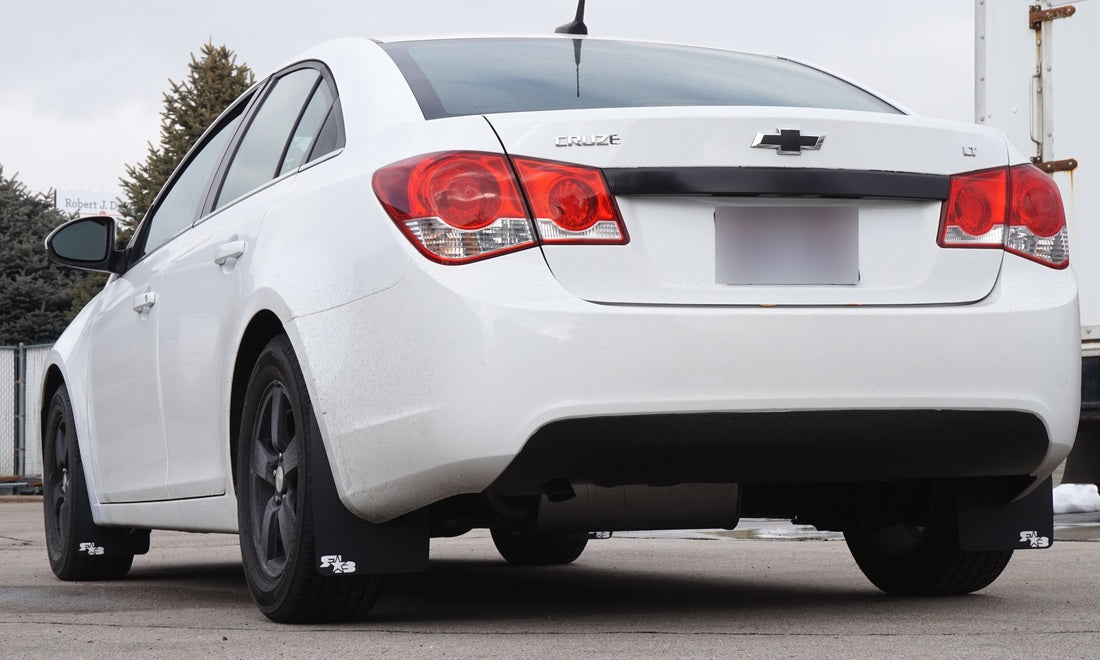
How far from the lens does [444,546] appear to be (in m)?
8.96

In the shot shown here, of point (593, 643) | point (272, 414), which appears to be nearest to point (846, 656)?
point (593, 643)

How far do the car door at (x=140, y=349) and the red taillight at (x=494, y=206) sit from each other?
1735 millimetres

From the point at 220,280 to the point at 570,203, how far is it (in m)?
1.41

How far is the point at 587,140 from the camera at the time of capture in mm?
3760

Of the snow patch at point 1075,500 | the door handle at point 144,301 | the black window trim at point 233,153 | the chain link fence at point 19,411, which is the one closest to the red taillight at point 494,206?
the black window trim at point 233,153

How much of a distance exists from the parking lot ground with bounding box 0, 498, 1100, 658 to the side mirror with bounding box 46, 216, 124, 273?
120cm

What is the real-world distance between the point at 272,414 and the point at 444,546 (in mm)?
4750

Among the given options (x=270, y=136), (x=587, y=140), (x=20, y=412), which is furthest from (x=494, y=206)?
(x=20, y=412)

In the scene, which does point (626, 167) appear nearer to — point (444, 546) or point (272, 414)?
point (272, 414)

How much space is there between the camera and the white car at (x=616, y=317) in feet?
11.9

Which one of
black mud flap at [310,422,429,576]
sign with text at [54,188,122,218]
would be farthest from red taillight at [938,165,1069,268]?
sign with text at [54,188,122,218]

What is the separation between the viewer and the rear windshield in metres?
4.12

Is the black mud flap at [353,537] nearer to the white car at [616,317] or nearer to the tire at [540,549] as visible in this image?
the white car at [616,317]

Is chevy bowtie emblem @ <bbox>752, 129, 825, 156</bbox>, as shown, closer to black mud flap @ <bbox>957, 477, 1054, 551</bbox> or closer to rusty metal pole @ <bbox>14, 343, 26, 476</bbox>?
black mud flap @ <bbox>957, 477, 1054, 551</bbox>
